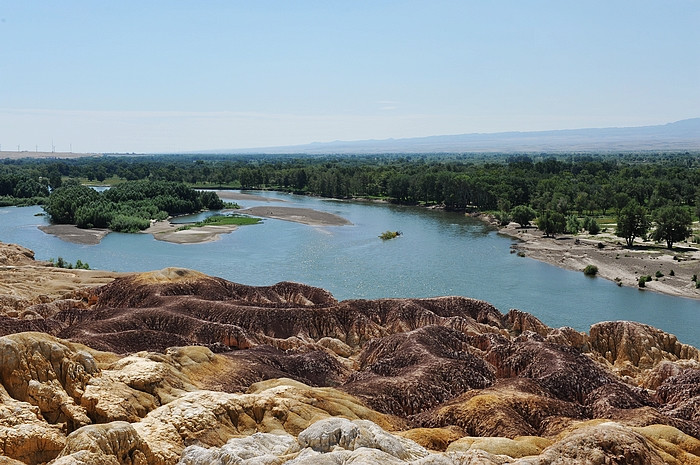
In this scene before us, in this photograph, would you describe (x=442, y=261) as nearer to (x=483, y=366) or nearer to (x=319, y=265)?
(x=319, y=265)

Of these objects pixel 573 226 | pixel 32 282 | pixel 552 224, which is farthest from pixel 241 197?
pixel 32 282

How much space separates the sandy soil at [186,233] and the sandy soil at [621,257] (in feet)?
172

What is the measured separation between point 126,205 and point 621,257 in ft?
321

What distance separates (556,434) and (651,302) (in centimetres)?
4899

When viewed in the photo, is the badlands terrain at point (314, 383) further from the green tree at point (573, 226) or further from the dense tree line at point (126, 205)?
the green tree at point (573, 226)

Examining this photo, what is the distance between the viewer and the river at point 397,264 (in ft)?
206

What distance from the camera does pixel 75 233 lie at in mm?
107000

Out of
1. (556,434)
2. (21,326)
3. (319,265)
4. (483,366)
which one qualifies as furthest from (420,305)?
(319,265)

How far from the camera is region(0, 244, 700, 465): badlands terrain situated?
16844mm

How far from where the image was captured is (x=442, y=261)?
8375cm

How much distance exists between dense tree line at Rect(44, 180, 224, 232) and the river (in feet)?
21.5

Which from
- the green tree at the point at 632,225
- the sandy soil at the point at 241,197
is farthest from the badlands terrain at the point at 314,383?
the sandy soil at the point at 241,197

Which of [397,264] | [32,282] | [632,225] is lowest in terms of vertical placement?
[397,264]

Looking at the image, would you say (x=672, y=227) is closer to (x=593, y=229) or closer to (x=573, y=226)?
(x=593, y=229)
